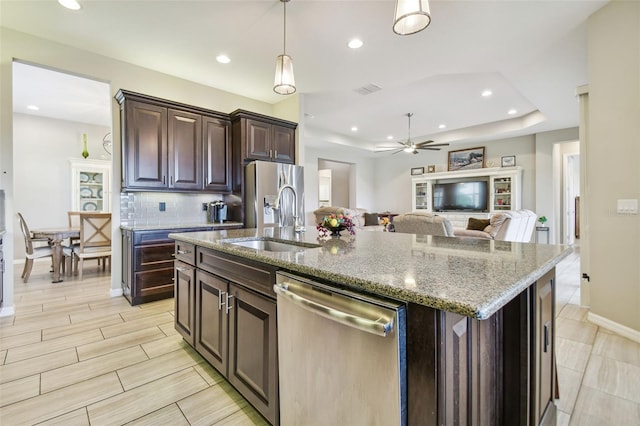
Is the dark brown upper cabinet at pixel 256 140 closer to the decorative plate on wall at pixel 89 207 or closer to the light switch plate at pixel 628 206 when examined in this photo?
the light switch plate at pixel 628 206

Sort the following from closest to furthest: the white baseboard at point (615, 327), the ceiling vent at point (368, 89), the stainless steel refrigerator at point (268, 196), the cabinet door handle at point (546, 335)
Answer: the cabinet door handle at point (546, 335), the white baseboard at point (615, 327), the stainless steel refrigerator at point (268, 196), the ceiling vent at point (368, 89)

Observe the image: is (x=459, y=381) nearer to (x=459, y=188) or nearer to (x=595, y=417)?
(x=595, y=417)

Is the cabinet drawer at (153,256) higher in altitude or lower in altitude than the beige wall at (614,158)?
lower

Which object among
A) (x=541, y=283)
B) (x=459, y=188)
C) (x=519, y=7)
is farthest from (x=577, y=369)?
(x=459, y=188)

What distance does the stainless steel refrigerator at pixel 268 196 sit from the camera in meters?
3.86

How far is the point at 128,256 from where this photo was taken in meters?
3.28

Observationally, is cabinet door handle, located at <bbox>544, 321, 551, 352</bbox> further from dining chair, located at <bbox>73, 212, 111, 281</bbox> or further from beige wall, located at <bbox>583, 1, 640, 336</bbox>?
dining chair, located at <bbox>73, 212, 111, 281</bbox>

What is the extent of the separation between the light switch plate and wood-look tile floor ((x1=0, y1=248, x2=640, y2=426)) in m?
1.03

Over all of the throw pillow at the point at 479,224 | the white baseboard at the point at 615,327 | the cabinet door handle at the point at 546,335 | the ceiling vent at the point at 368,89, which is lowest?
the white baseboard at the point at 615,327

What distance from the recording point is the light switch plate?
235 centimetres

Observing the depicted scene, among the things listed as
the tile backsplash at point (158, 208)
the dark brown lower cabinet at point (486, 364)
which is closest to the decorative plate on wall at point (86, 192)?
the tile backsplash at point (158, 208)

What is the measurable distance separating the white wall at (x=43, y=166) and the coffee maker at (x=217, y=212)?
4.01 meters

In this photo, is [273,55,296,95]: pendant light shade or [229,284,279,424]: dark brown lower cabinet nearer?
[229,284,279,424]: dark brown lower cabinet

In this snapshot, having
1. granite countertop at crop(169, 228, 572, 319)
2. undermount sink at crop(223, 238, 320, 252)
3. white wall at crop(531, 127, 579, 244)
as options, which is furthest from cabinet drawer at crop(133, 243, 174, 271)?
white wall at crop(531, 127, 579, 244)
